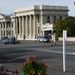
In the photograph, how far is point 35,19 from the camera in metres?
164

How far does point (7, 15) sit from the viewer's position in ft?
636

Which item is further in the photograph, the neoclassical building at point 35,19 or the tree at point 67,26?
the neoclassical building at point 35,19

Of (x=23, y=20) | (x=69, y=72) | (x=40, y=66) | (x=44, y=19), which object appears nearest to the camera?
(x=40, y=66)

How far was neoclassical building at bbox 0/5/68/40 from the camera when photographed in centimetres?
15812

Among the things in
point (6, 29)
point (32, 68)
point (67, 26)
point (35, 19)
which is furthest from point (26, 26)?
point (32, 68)

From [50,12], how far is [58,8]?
3.79m

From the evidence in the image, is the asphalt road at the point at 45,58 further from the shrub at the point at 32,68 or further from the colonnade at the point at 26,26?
the colonnade at the point at 26,26

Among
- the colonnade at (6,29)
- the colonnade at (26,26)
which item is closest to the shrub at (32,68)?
the colonnade at (26,26)

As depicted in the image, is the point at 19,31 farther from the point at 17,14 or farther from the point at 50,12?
the point at 50,12

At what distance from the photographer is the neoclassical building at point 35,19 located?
158 meters

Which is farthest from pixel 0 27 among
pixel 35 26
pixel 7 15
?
pixel 35 26

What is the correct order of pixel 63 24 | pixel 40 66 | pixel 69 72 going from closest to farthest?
1. pixel 40 66
2. pixel 69 72
3. pixel 63 24

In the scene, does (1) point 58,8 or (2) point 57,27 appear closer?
(2) point 57,27

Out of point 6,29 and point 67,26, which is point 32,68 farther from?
point 6,29
